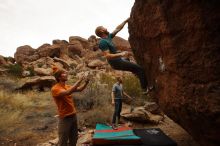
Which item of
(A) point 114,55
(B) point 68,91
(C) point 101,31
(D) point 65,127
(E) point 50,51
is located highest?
(E) point 50,51

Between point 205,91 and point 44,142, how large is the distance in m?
6.26

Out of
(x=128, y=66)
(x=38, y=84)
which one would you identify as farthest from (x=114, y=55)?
(x=38, y=84)

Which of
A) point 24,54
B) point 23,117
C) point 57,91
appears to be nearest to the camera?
point 57,91

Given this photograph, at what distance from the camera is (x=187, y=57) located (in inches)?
168

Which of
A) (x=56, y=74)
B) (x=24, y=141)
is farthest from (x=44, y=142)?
(x=56, y=74)

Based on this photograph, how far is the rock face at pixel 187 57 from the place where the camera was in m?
3.89

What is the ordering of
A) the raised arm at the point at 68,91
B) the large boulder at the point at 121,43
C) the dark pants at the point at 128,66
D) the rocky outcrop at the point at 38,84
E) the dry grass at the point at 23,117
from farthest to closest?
the large boulder at the point at 121,43 → the rocky outcrop at the point at 38,84 → the dry grass at the point at 23,117 → the dark pants at the point at 128,66 → the raised arm at the point at 68,91

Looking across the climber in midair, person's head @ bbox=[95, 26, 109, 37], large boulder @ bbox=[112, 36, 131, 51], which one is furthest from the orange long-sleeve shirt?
large boulder @ bbox=[112, 36, 131, 51]

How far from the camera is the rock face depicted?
12.8 ft

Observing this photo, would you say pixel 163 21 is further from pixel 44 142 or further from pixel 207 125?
pixel 44 142

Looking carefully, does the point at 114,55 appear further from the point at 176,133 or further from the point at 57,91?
the point at 176,133

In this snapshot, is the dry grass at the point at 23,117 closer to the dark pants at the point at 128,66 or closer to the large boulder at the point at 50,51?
the dark pants at the point at 128,66

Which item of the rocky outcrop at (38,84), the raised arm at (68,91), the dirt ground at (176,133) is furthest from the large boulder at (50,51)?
the raised arm at (68,91)

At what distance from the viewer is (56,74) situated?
5789mm
